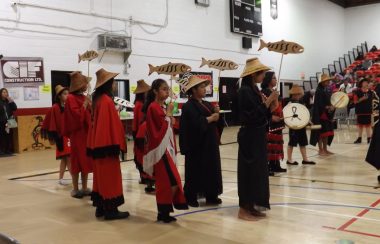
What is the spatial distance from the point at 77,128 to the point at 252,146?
7.29 feet

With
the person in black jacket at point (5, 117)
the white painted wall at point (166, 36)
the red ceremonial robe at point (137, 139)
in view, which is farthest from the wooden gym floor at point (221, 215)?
the white painted wall at point (166, 36)

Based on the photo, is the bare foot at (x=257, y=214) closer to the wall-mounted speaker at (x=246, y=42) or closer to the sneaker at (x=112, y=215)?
the sneaker at (x=112, y=215)

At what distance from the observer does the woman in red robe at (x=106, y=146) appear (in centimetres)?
406

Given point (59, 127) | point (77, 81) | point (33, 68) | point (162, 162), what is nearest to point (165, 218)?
point (162, 162)

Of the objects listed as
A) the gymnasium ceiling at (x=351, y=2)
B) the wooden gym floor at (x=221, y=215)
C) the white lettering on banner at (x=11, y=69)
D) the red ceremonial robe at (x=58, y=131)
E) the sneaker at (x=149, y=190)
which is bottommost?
the wooden gym floor at (x=221, y=215)

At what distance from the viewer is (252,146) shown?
13.4ft

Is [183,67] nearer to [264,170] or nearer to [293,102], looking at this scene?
[264,170]

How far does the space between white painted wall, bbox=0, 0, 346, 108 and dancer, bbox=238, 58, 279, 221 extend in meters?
7.79

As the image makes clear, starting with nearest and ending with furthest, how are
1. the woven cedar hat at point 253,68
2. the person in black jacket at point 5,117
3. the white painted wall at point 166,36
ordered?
the woven cedar hat at point 253,68
the person in black jacket at point 5,117
the white painted wall at point 166,36

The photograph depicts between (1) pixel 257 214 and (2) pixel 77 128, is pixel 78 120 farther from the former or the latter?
(1) pixel 257 214

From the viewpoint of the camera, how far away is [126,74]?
12523mm

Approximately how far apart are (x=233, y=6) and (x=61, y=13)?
7.57m

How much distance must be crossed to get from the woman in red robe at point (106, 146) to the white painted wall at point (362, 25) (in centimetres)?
2275

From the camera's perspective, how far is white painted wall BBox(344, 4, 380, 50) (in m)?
23.2
